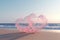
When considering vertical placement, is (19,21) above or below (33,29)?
above

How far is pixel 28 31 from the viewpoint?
931 inches

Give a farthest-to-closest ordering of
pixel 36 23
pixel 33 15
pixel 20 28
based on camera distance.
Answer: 1. pixel 36 23
2. pixel 20 28
3. pixel 33 15

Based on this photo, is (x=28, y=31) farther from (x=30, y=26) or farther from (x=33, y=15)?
(x=33, y=15)

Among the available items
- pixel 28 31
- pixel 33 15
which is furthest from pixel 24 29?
pixel 33 15

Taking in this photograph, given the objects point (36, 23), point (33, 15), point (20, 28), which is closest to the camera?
point (33, 15)

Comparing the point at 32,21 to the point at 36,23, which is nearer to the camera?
the point at 32,21

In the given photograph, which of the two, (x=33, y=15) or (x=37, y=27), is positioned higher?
(x=33, y=15)

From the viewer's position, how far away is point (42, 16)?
23938 mm

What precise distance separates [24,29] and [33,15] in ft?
8.42

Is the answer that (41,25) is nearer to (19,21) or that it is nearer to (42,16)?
(42,16)

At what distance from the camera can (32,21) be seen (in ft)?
80.2

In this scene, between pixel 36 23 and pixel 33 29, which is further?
pixel 36 23

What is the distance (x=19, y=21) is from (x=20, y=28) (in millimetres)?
1079

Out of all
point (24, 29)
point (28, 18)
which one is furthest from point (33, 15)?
point (24, 29)
